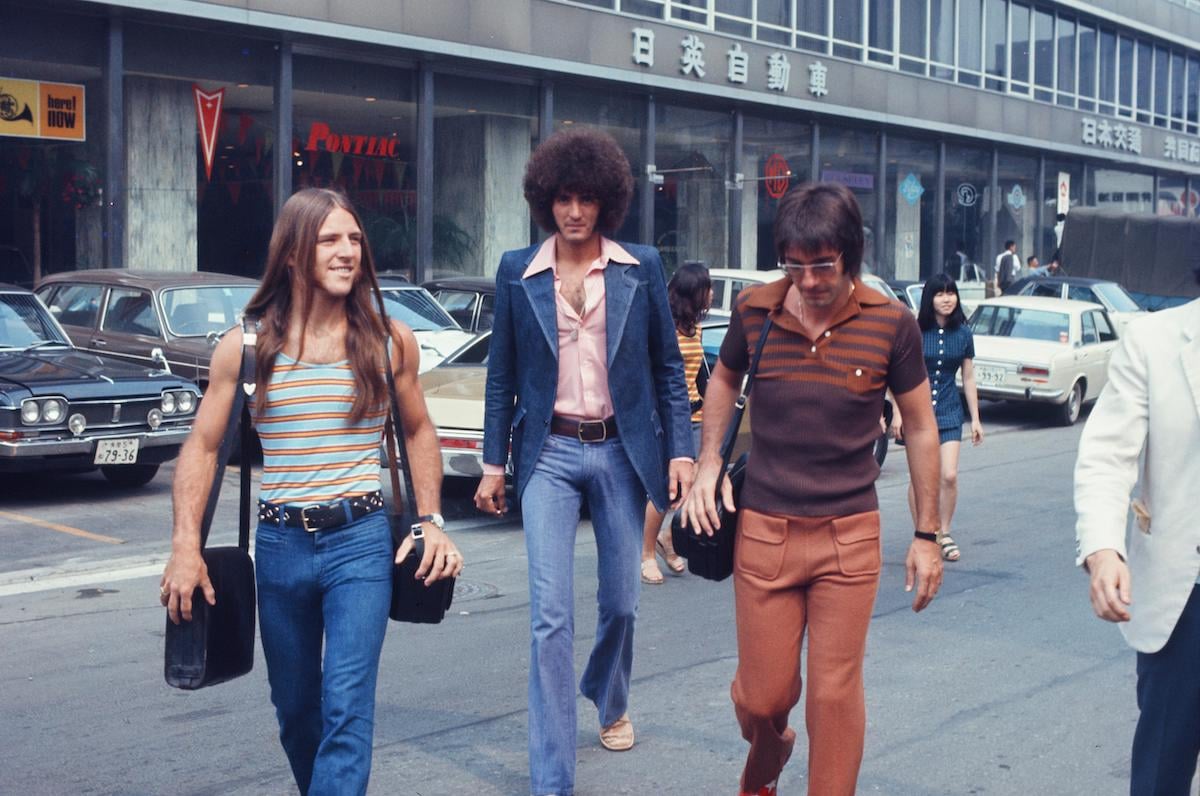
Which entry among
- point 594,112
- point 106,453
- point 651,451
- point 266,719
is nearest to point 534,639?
point 651,451

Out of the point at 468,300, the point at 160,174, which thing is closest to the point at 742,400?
the point at 468,300

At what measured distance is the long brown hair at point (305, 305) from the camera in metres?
3.86

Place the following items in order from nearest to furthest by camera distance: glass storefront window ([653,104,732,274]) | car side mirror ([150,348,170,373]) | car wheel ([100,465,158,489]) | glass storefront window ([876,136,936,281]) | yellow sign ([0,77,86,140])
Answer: car wheel ([100,465,158,489]) < car side mirror ([150,348,170,373]) < yellow sign ([0,77,86,140]) < glass storefront window ([653,104,732,274]) < glass storefront window ([876,136,936,281])

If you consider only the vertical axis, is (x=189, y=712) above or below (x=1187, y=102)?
below

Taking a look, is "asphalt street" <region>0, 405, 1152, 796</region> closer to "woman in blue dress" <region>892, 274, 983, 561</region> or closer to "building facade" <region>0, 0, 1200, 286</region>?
"woman in blue dress" <region>892, 274, 983, 561</region>

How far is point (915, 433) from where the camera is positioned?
4254 mm

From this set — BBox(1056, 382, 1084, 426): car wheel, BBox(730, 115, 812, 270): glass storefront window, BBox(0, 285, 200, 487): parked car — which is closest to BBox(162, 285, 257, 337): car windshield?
BBox(0, 285, 200, 487): parked car

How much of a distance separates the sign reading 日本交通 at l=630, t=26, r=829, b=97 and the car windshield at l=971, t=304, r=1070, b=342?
9201 millimetres

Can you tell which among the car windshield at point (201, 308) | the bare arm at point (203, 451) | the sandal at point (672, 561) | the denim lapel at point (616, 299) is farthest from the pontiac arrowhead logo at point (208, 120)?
the bare arm at point (203, 451)

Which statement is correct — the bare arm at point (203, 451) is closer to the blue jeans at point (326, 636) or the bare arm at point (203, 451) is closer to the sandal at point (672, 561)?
the blue jeans at point (326, 636)

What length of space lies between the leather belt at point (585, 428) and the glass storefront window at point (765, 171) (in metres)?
24.3

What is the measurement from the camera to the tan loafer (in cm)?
534

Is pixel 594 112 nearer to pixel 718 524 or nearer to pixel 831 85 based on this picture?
pixel 831 85

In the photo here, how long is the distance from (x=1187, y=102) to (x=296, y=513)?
49.6 m
